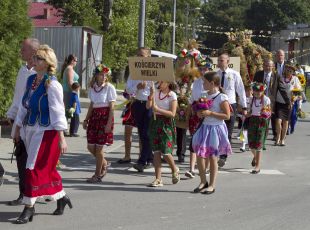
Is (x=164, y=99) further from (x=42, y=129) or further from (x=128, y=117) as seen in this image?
(x=42, y=129)

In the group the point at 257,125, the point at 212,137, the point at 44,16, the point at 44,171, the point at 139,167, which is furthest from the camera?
the point at 44,16

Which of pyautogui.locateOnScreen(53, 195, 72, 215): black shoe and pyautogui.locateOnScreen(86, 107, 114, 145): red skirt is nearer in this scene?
pyautogui.locateOnScreen(53, 195, 72, 215): black shoe

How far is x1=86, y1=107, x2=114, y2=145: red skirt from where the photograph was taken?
1023cm

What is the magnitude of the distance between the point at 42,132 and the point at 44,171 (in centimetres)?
43

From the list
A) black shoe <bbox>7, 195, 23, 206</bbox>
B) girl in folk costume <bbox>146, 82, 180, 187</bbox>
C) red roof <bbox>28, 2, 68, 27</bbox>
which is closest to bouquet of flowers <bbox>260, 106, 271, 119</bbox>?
girl in folk costume <bbox>146, 82, 180, 187</bbox>

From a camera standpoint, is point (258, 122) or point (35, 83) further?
point (258, 122)

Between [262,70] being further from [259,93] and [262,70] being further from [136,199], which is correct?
[136,199]

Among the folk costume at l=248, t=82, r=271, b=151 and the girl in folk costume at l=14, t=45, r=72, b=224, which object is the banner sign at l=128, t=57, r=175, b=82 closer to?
the folk costume at l=248, t=82, r=271, b=151

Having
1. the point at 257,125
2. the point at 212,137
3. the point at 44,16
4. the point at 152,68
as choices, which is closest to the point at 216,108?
the point at 212,137

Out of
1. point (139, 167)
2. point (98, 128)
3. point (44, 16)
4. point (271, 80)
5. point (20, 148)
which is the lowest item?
point (139, 167)

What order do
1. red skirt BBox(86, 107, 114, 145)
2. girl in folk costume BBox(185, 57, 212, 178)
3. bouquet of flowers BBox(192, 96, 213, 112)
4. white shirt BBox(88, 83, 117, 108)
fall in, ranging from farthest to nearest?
1. girl in folk costume BBox(185, 57, 212, 178)
2. white shirt BBox(88, 83, 117, 108)
3. red skirt BBox(86, 107, 114, 145)
4. bouquet of flowers BBox(192, 96, 213, 112)

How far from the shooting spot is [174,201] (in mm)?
8977

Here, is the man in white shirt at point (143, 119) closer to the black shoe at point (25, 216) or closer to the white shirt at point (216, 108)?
the white shirt at point (216, 108)

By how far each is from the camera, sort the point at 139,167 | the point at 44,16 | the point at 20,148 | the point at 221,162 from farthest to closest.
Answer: the point at 44,16 → the point at 221,162 → the point at 139,167 → the point at 20,148
